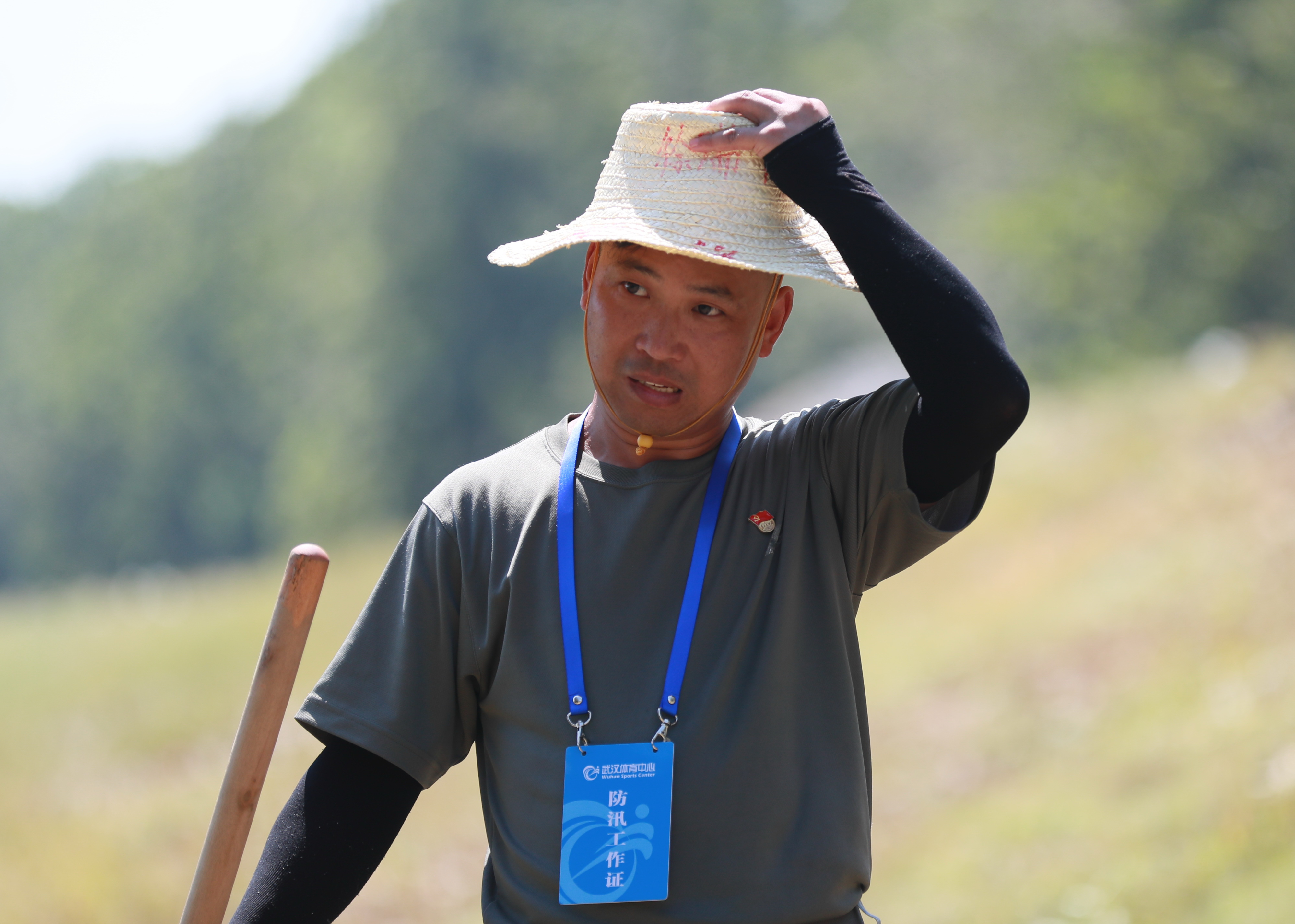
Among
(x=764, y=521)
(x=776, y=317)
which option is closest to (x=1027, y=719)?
(x=776, y=317)

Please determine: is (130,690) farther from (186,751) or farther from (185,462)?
(185,462)

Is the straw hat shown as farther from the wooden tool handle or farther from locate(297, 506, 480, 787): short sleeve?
the wooden tool handle

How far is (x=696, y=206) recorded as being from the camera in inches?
79.7

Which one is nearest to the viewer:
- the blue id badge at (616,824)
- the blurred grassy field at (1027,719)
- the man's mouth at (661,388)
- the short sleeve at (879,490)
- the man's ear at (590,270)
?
the blue id badge at (616,824)

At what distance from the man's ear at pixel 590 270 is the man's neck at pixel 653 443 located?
0.58ft

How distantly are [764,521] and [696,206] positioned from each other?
50 cm

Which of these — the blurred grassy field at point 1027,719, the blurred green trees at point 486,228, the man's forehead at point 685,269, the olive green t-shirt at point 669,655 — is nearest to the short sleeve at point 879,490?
Result: the olive green t-shirt at point 669,655

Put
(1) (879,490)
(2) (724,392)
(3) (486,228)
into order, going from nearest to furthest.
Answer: (1) (879,490) → (2) (724,392) → (3) (486,228)

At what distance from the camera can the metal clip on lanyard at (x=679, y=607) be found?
6.15 ft

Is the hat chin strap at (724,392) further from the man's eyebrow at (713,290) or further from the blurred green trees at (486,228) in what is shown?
the blurred green trees at (486,228)

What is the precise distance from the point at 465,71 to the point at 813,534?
35351mm

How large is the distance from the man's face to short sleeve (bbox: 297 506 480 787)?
1.19ft

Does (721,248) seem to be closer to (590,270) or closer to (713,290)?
(713,290)

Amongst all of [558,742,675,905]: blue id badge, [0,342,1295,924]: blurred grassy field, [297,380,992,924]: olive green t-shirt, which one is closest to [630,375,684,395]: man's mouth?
[297,380,992,924]: olive green t-shirt
